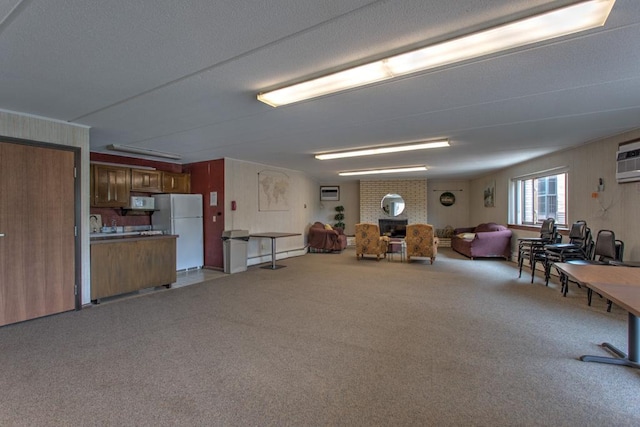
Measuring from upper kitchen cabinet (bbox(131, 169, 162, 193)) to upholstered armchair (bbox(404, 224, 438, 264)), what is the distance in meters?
5.73

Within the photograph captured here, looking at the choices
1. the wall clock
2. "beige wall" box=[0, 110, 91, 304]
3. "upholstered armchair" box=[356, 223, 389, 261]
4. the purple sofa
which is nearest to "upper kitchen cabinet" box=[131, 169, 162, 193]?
"beige wall" box=[0, 110, 91, 304]

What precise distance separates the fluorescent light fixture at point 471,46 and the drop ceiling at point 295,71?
0.07 metres

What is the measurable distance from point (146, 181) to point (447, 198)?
30.3 feet

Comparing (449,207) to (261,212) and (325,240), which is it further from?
(261,212)

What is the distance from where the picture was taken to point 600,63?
2352mm

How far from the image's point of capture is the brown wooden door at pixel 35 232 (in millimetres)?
3449

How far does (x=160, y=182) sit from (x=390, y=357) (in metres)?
5.89

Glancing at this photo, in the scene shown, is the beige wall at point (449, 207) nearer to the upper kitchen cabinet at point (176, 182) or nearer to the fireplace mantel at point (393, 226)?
the fireplace mantel at point (393, 226)

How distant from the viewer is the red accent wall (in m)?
6.70

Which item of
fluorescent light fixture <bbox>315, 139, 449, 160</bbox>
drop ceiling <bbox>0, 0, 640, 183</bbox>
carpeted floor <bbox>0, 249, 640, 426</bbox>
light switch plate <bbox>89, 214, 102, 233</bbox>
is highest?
drop ceiling <bbox>0, 0, 640, 183</bbox>

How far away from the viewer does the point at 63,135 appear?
394 centimetres

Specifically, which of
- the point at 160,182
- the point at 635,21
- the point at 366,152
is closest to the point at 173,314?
the point at 160,182

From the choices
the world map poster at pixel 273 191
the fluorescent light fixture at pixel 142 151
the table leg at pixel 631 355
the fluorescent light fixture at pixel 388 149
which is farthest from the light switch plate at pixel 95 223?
the table leg at pixel 631 355

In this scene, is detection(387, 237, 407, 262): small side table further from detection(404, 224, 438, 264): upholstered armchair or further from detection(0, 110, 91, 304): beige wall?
detection(0, 110, 91, 304): beige wall
